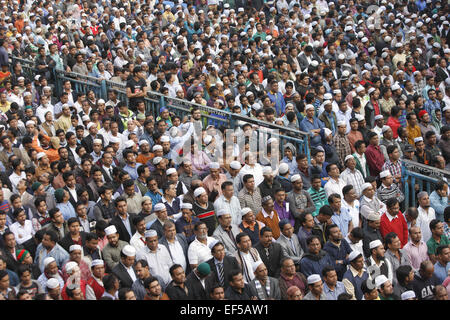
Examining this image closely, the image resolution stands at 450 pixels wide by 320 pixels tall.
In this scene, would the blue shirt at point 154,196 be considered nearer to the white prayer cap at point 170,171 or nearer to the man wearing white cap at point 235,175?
the white prayer cap at point 170,171

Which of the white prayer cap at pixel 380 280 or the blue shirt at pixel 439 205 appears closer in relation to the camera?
the white prayer cap at pixel 380 280

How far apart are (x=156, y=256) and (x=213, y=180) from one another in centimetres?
212

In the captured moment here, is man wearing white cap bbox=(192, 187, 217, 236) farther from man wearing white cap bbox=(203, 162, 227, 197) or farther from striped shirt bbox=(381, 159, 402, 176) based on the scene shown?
striped shirt bbox=(381, 159, 402, 176)

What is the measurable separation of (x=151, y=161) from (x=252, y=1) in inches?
474

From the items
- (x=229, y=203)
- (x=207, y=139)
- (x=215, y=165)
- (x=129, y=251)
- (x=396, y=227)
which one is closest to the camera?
(x=129, y=251)

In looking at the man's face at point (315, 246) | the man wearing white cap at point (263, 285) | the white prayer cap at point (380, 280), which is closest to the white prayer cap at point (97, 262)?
the man wearing white cap at point (263, 285)

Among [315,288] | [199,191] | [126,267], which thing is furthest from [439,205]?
[126,267]

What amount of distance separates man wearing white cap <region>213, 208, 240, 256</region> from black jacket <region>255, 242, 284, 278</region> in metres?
0.33

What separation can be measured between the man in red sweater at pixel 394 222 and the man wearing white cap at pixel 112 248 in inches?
133

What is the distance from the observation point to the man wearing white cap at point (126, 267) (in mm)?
7969

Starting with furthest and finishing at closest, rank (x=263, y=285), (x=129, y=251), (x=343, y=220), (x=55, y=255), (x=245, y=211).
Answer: (x=343, y=220)
(x=245, y=211)
(x=55, y=255)
(x=129, y=251)
(x=263, y=285)

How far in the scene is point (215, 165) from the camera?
1010 cm

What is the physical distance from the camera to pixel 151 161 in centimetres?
1076

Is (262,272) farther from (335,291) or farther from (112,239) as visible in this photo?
(112,239)
